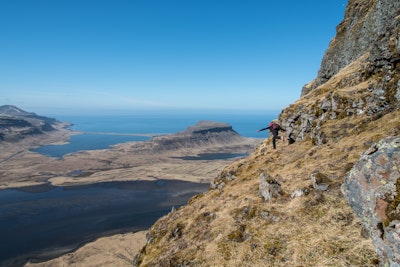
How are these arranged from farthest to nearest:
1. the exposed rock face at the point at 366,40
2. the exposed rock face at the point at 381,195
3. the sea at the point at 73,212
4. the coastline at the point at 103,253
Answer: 1. the sea at the point at 73,212
2. the coastline at the point at 103,253
3. the exposed rock face at the point at 366,40
4. the exposed rock face at the point at 381,195

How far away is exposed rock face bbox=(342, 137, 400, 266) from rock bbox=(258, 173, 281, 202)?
9824 millimetres

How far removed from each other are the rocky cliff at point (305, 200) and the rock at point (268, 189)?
0.08 m

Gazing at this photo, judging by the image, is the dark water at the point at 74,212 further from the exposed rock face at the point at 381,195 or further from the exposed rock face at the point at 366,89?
the exposed rock face at the point at 381,195

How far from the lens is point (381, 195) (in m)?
9.09

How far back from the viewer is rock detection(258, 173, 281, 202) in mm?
20406

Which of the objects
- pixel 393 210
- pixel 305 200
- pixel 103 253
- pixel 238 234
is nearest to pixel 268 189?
pixel 305 200

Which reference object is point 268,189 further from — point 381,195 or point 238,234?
point 381,195

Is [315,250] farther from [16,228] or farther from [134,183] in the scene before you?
[134,183]

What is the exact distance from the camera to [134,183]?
158625 millimetres

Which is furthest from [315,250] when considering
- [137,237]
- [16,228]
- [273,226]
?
[16,228]

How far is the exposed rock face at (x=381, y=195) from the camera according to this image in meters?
8.31

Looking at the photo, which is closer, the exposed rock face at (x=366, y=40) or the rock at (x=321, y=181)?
the rock at (x=321, y=181)

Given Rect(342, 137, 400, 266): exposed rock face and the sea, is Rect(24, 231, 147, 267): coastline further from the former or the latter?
Rect(342, 137, 400, 266): exposed rock face

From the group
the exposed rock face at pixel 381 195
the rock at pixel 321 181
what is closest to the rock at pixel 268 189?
the rock at pixel 321 181
